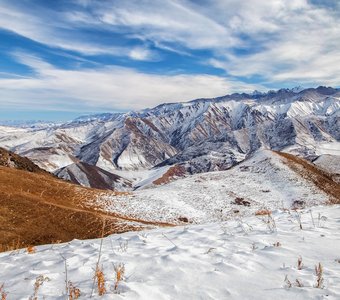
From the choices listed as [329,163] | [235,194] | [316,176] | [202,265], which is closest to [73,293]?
[202,265]

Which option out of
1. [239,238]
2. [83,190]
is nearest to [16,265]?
[239,238]

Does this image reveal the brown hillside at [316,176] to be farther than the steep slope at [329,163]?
No

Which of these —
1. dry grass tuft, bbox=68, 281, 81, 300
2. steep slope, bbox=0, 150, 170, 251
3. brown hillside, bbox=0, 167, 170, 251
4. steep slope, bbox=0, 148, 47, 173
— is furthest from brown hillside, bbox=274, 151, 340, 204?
dry grass tuft, bbox=68, 281, 81, 300

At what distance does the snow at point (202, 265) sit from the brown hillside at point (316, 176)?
53333mm

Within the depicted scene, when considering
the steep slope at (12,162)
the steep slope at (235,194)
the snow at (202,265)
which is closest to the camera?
the snow at (202,265)

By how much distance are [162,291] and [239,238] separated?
14.3ft

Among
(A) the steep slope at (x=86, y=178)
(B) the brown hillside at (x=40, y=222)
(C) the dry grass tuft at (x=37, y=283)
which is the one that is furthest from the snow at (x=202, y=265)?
(A) the steep slope at (x=86, y=178)

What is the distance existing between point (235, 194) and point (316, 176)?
62.6 ft

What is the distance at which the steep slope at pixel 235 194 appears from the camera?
4397cm

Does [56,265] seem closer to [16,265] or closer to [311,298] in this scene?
[16,265]

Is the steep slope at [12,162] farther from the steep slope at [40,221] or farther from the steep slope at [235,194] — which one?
the steep slope at [40,221]

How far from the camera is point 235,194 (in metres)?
58.7

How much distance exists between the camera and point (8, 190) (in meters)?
33.4

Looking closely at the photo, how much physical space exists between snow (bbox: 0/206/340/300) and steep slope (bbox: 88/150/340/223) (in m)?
30.2
